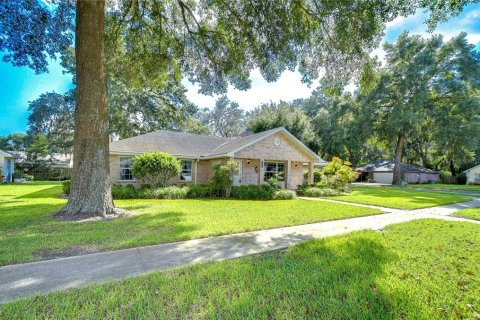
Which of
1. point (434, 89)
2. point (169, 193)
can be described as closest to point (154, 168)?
point (169, 193)

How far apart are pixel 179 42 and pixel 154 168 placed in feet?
23.0

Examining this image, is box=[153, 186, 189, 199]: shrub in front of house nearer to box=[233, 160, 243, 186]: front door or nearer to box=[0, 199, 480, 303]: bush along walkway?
box=[233, 160, 243, 186]: front door

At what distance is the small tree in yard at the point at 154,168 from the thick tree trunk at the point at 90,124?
5.65 metres

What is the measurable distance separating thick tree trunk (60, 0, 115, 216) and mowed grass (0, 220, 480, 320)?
5.97 metres

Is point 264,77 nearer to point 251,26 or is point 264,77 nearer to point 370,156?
point 251,26

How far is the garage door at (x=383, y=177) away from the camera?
42.0 meters

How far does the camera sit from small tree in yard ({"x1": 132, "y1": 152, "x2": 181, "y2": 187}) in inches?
573

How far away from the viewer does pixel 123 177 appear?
17188mm

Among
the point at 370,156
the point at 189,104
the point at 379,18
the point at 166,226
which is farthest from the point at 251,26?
the point at 370,156

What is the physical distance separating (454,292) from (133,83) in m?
15.7

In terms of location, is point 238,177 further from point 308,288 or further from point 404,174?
point 404,174

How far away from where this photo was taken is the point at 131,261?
450 cm

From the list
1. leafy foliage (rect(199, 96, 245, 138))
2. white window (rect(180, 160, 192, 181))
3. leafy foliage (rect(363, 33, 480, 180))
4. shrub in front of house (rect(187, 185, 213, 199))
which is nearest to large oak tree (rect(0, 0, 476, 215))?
shrub in front of house (rect(187, 185, 213, 199))

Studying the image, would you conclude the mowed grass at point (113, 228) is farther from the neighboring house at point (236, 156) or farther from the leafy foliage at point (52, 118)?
the leafy foliage at point (52, 118)
